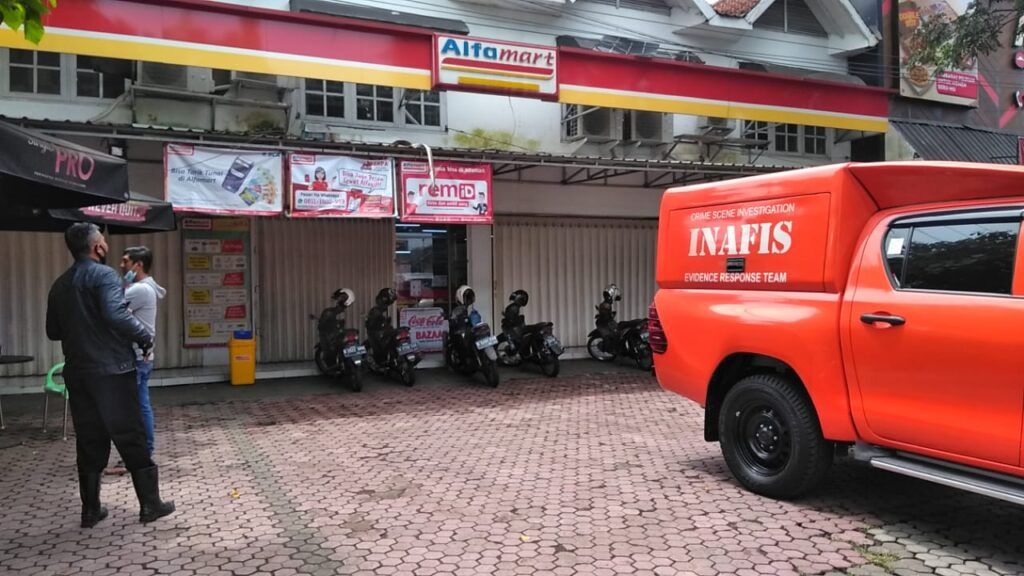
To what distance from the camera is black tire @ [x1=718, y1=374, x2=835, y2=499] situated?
4.66 meters

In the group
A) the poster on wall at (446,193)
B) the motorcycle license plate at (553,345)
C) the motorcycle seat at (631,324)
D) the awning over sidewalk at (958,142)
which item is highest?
the awning over sidewalk at (958,142)

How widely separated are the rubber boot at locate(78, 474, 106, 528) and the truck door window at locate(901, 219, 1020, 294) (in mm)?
5220

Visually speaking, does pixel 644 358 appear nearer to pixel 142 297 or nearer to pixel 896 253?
pixel 896 253

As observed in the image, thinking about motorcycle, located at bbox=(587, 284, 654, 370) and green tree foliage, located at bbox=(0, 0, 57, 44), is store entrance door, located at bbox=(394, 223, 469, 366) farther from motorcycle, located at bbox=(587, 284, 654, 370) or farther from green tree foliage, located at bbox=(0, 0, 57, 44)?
green tree foliage, located at bbox=(0, 0, 57, 44)

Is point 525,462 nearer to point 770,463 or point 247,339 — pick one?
point 770,463

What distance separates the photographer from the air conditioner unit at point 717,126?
13.6 meters

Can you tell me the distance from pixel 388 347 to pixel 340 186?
8.79 feet

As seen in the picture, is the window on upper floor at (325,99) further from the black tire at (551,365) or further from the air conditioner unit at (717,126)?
the air conditioner unit at (717,126)

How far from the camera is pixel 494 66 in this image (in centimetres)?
994

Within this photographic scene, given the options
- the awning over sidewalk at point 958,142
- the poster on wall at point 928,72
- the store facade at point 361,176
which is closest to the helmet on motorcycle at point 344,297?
the store facade at point 361,176

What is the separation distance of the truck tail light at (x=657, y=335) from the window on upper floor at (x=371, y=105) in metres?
7.01

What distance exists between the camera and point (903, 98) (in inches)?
→ 581

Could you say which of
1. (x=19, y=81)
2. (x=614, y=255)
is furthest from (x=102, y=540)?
(x=614, y=255)

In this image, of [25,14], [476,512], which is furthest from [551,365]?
[25,14]
